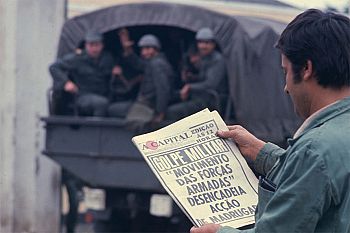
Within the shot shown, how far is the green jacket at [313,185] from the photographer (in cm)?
307

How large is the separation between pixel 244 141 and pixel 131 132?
24.6ft

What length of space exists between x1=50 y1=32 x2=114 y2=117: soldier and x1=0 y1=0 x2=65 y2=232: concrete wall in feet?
1.35

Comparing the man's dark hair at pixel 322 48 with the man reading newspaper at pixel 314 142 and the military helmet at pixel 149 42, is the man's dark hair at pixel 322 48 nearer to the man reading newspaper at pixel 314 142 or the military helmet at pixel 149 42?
the man reading newspaper at pixel 314 142

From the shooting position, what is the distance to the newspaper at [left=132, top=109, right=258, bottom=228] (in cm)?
363

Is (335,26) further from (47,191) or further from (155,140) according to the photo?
(47,191)

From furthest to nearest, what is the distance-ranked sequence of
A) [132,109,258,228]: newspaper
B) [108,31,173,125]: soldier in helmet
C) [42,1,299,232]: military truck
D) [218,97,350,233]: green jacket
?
[108,31,173,125]: soldier in helmet
[42,1,299,232]: military truck
[132,109,258,228]: newspaper
[218,97,350,233]: green jacket

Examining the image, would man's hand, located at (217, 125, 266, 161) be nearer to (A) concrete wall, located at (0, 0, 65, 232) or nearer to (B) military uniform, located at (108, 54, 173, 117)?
(B) military uniform, located at (108, 54, 173, 117)

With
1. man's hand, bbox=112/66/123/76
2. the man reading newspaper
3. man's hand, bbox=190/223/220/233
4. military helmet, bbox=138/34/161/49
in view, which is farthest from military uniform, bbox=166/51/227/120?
the man reading newspaper

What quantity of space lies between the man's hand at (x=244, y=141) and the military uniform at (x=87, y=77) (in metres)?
8.43

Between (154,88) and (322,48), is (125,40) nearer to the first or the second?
Result: (154,88)

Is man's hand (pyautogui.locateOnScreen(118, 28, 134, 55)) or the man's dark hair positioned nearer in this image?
the man's dark hair

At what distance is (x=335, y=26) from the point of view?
10.8ft

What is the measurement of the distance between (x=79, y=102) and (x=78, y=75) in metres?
0.44

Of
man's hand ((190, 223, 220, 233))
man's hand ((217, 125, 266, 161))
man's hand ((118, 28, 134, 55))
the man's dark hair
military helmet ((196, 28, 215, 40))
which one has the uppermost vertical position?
the man's dark hair
